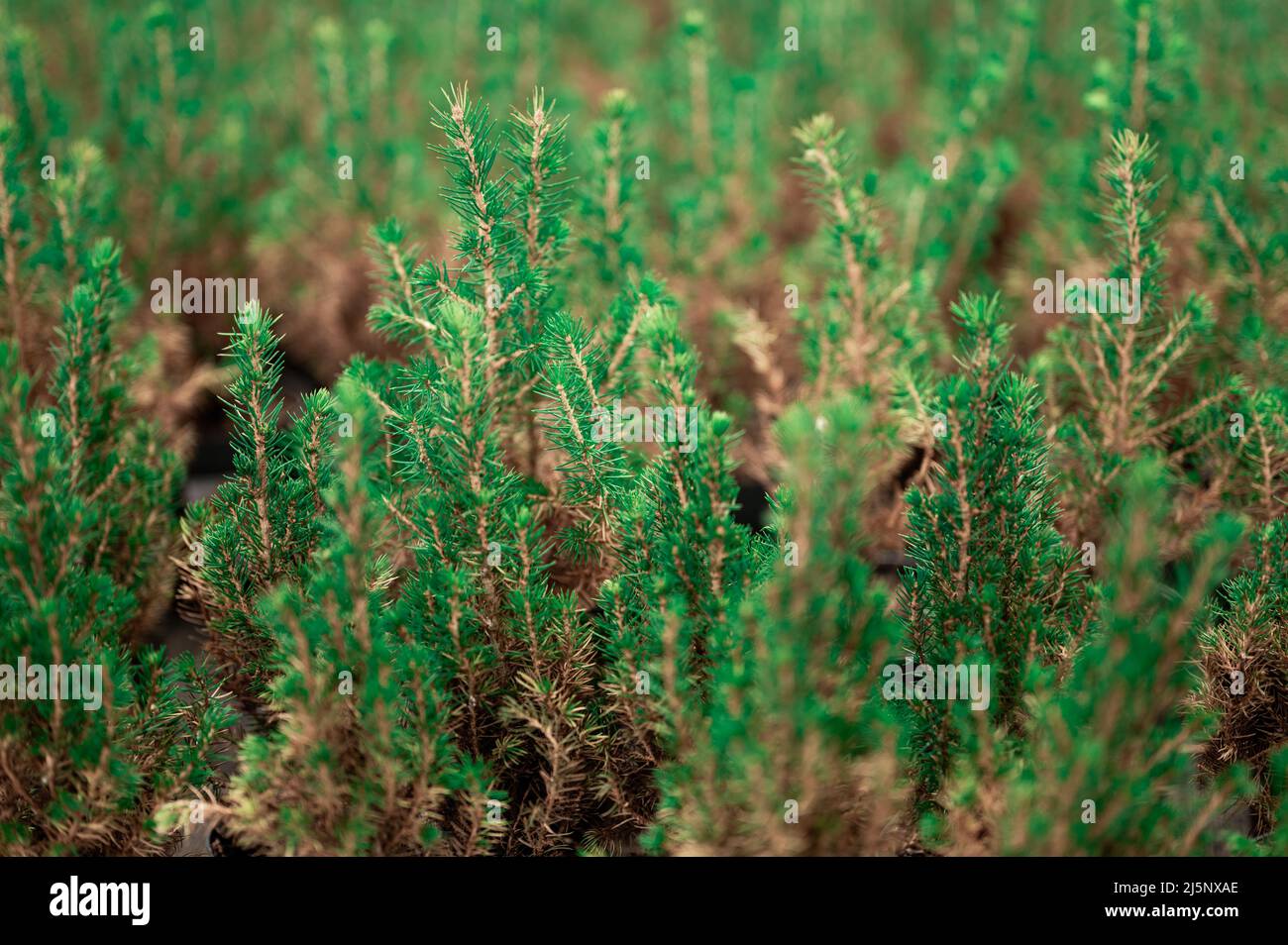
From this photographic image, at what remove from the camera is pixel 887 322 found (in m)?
1.61

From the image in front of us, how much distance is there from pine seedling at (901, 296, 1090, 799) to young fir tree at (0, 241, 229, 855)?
81 cm

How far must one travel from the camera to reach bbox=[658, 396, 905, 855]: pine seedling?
0.92 metres

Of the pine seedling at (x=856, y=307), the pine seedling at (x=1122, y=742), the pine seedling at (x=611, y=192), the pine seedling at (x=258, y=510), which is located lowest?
the pine seedling at (x=1122, y=742)

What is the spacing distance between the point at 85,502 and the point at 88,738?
0.98 feet

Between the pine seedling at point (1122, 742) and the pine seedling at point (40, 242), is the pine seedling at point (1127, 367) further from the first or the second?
the pine seedling at point (40, 242)

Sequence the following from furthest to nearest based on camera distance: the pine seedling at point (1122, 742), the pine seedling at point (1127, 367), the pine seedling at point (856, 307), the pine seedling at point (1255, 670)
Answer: the pine seedling at point (856, 307) → the pine seedling at point (1127, 367) → the pine seedling at point (1255, 670) → the pine seedling at point (1122, 742)

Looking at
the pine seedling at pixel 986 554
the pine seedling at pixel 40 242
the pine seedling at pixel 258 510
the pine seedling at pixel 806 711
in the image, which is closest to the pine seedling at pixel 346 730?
the pine seedling at pixel 258 510

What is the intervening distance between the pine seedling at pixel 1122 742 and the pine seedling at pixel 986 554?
0.15 meters

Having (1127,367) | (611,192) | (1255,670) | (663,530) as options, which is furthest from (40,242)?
(1255,670)

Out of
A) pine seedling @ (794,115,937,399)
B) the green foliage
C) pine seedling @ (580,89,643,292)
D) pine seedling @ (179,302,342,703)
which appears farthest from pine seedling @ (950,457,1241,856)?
pine seedling @ (580,89,643,292)

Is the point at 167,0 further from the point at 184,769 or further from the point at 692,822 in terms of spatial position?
the point at 692,822

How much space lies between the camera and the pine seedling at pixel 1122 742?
0.88 meters

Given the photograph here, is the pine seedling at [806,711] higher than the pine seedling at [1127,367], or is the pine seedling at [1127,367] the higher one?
the pine seedling at [1127,367]

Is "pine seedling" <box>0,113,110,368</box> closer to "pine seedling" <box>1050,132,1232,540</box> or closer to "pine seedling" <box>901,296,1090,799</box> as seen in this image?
"pine seedling" <box>901,296,1090,799</box>
